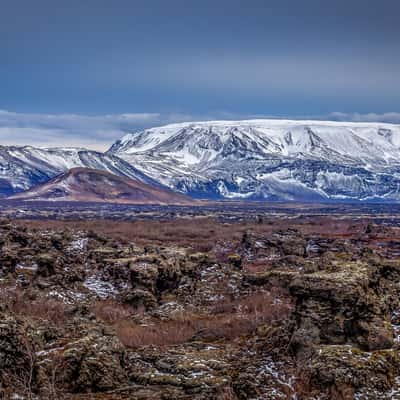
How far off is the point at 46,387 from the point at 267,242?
3904 centimetres

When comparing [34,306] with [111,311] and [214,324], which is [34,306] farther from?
[214,324]

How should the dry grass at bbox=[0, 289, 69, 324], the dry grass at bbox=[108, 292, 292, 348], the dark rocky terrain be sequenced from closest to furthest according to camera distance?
the dark rocky terrain
the dry grass at bbox=[108, 292, 292, 348]
the dry grass at bbox=[0, 289, 69, 324]

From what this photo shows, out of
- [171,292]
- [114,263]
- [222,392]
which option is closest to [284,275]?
[171,292]

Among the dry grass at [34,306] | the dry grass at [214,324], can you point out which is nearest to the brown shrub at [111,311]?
the dry grass at [214,324]

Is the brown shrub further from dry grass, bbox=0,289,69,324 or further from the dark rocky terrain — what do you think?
dry grass, bbox=0,289,69,324

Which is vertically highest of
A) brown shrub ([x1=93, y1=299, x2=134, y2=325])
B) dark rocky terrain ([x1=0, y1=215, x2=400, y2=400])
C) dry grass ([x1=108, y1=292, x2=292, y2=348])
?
dark rocky terrain ([x1=0, y1=215, x2=400, y2=400])

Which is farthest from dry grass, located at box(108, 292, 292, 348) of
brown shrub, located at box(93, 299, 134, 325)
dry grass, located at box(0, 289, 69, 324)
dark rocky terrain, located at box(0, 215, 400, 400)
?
dry grass, located at box(0, 289, 69, 324)

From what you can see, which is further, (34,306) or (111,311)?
(111,311)

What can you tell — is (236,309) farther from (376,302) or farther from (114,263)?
(376,302)

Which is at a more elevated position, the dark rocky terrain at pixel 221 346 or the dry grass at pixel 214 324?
the dark rocky terrain at pixel 221 346

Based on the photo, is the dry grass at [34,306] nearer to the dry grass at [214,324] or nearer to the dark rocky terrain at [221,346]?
the dark rocky terrain at [221,346]

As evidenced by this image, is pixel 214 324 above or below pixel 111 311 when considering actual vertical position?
above

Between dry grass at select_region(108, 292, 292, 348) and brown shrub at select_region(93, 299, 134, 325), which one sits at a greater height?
dry grass at select_region(108, 292, 292, 348)

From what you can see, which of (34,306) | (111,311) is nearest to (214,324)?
(111,311)
